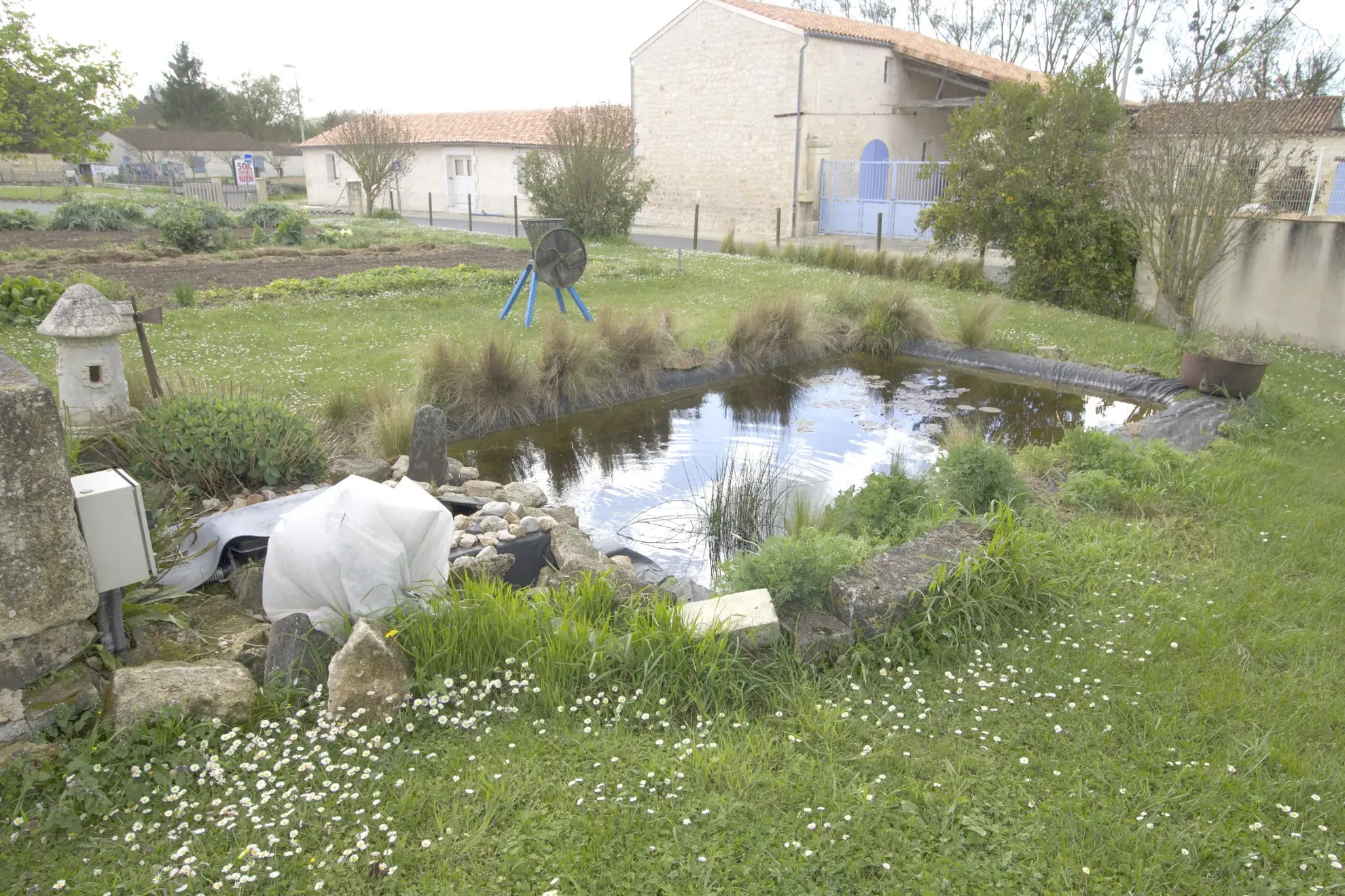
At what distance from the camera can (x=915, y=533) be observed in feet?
15.1

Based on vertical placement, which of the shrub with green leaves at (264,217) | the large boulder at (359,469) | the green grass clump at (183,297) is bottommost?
the large boulder at (359,469)

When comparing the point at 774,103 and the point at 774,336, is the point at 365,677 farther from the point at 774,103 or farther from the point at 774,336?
the point at 774,103

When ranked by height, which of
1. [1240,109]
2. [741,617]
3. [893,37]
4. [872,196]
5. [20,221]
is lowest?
[741,617]

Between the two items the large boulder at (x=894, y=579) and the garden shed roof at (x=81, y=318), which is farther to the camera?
the garden shed roof at (x=81, y=318)

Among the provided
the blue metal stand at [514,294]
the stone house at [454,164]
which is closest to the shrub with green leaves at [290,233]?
the blue metal stand at [514,294]

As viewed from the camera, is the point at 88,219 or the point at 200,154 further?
the point at 200,154

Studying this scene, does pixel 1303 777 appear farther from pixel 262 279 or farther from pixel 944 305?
pixel 262 279

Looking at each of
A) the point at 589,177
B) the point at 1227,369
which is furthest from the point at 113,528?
the point at 589,177

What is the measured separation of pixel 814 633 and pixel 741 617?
32 cm

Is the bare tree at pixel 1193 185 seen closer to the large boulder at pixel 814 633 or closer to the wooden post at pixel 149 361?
the large boulder at pixel 814 633

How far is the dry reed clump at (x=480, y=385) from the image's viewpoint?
24.2ft

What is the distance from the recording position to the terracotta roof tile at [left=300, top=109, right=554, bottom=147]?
32.0 meters

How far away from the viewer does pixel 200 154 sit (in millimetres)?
52594

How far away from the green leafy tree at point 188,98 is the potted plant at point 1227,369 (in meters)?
63.1
